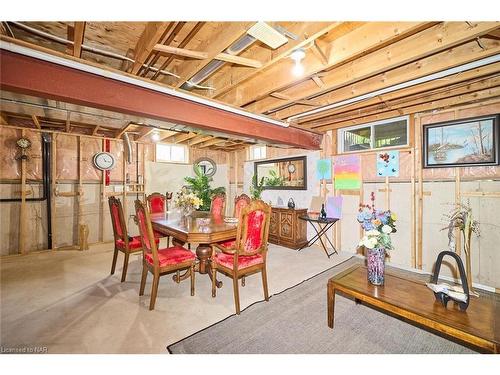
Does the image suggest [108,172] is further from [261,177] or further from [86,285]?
[261,177]

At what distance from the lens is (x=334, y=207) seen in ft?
14.6

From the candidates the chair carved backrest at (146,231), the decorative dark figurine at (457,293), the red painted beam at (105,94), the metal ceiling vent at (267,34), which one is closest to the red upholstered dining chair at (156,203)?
the chair carved backrest at (146,231)

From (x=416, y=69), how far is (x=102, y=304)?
4.35m

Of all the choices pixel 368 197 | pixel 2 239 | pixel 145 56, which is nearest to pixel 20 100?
pixel 145 56

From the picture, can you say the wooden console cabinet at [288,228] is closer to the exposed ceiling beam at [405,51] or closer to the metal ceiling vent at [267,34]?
the exposed ceiling beam at [405,51]

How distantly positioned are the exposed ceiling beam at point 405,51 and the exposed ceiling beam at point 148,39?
1534mm

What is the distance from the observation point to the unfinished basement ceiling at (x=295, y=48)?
166 cm

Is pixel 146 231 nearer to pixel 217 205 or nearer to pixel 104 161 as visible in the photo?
pixel 217 205

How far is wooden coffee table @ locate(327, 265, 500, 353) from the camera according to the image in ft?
4.36

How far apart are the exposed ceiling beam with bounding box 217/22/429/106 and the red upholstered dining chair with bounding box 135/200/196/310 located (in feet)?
6.46

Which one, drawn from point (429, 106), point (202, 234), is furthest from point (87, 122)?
point (429, 106)

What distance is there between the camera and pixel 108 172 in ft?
16.4

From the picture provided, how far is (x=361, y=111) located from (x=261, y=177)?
10.3ft

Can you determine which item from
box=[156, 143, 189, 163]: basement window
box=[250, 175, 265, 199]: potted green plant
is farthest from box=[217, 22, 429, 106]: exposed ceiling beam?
box=[156, 143, 189, 163]: basement window
